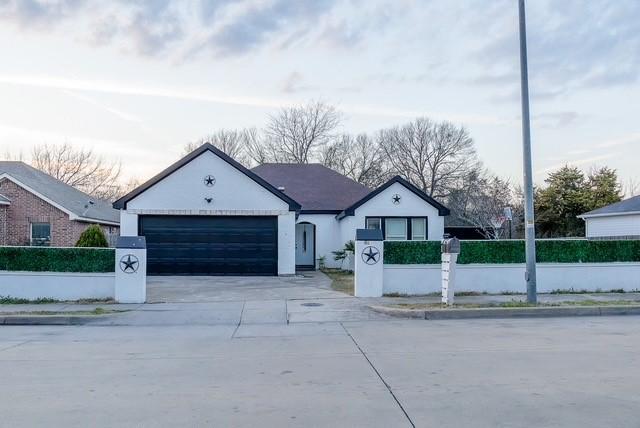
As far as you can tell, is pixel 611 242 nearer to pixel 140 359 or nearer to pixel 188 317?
pixel 188 317

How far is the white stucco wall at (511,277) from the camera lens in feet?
51.4

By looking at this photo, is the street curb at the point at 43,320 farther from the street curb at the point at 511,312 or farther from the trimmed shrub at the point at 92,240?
the trimmed shrub at the point at 92,240

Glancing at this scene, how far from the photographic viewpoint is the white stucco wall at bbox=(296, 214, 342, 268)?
2688cm

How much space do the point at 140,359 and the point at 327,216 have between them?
62.5ft

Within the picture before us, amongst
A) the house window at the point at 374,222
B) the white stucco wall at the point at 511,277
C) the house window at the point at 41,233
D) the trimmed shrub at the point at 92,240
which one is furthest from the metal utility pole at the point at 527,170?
the house window at the point at 41,233

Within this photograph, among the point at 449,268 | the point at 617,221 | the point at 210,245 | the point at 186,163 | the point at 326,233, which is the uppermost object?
the point at 186,163

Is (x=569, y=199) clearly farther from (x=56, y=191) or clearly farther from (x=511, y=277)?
(x=56, y=191)

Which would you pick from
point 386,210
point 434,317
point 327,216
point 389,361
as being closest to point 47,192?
point 327,216

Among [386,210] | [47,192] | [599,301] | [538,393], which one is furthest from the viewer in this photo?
[47,192]

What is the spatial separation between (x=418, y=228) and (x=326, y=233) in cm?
456

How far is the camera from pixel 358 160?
5488cm

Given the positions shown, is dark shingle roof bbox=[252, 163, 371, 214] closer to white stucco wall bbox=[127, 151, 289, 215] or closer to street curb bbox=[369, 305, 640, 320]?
white stucco wall bbox=[127, 151, 289, 215]

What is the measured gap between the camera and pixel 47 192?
26.7 metres

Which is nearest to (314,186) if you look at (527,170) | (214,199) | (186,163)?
(214,199)
